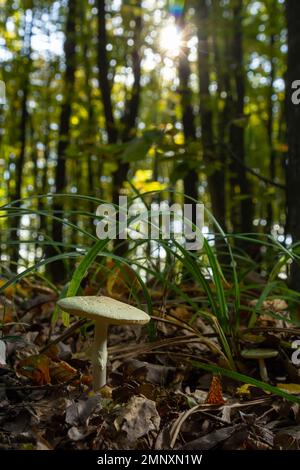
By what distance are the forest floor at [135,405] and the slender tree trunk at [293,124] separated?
2.97ft

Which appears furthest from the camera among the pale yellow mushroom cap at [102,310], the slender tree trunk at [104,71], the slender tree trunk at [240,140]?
the slender tree trunk at [104,71]

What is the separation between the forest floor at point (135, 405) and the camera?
3.86 ft

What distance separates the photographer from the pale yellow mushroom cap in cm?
117

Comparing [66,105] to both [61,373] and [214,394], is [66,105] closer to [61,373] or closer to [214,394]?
[61,373]

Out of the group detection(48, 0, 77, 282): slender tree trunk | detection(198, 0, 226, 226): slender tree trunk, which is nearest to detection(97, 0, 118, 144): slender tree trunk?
detection(198, 0, 226, 226): slender tree trunk

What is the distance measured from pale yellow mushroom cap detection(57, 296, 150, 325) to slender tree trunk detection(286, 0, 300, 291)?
151cm

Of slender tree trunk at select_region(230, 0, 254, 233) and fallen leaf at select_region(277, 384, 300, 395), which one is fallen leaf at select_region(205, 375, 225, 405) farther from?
slender tree trunk at select_region(230, 0, 254, 233)

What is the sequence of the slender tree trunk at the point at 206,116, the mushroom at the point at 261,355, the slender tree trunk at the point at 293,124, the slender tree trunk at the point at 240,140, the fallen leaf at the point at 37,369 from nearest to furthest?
1. the fallen leaf at the point at 37,369
2. the mushroom at the point at 261,355
3. the slender tree trunk at the point at 293,124
4. the slender tree trunk at the point at 206,116
5. the slender tree trunk at the point at 240,140

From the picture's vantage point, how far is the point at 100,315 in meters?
1.17

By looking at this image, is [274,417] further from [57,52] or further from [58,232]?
[57,52]

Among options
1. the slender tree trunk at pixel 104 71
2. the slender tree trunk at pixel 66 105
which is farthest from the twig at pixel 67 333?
the slender tree trunk at pixel 66 105

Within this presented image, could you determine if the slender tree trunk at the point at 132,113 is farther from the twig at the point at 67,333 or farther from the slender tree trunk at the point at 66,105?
the twig at the point at 67,333

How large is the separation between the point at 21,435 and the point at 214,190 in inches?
144

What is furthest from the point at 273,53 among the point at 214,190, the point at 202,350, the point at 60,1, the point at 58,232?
the point at 202,350
